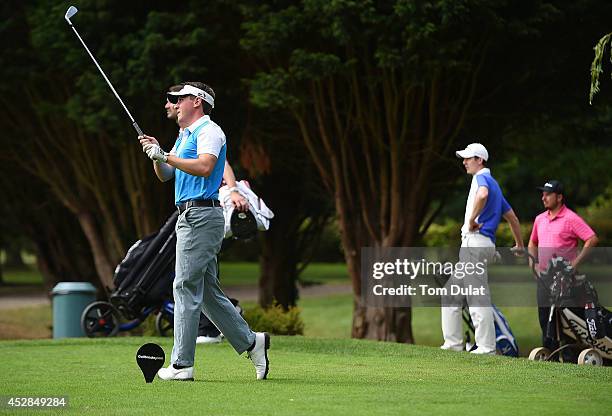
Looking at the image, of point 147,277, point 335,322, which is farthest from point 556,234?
point 335,322

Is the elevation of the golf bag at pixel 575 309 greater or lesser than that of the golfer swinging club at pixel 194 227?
lesser

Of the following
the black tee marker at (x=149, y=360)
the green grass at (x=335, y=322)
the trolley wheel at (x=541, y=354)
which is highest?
the black tee marker at (x=149, y=360)

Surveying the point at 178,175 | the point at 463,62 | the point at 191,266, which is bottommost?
the point at 191,266

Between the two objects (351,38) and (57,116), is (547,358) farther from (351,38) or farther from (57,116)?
(57,116)

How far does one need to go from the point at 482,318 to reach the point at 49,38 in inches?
327

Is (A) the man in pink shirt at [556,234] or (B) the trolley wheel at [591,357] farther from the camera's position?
(A) the man in pink shirt at [556,234]

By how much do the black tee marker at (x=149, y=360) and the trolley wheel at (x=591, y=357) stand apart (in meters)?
5.06

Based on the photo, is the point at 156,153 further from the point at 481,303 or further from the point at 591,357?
the point at 591,357

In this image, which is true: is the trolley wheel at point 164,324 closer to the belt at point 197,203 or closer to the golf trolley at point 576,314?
the golf trolley at point 576,314

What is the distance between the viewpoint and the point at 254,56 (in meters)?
17.8

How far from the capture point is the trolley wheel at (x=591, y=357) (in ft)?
39.6

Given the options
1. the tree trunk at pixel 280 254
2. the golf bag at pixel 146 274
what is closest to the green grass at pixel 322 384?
the golf bag at pixel 146 274

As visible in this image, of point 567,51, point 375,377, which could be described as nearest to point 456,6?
point 567,51

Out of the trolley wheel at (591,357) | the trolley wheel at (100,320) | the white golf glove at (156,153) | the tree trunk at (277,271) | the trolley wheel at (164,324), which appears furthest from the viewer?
the tree trunk at (277,271)
